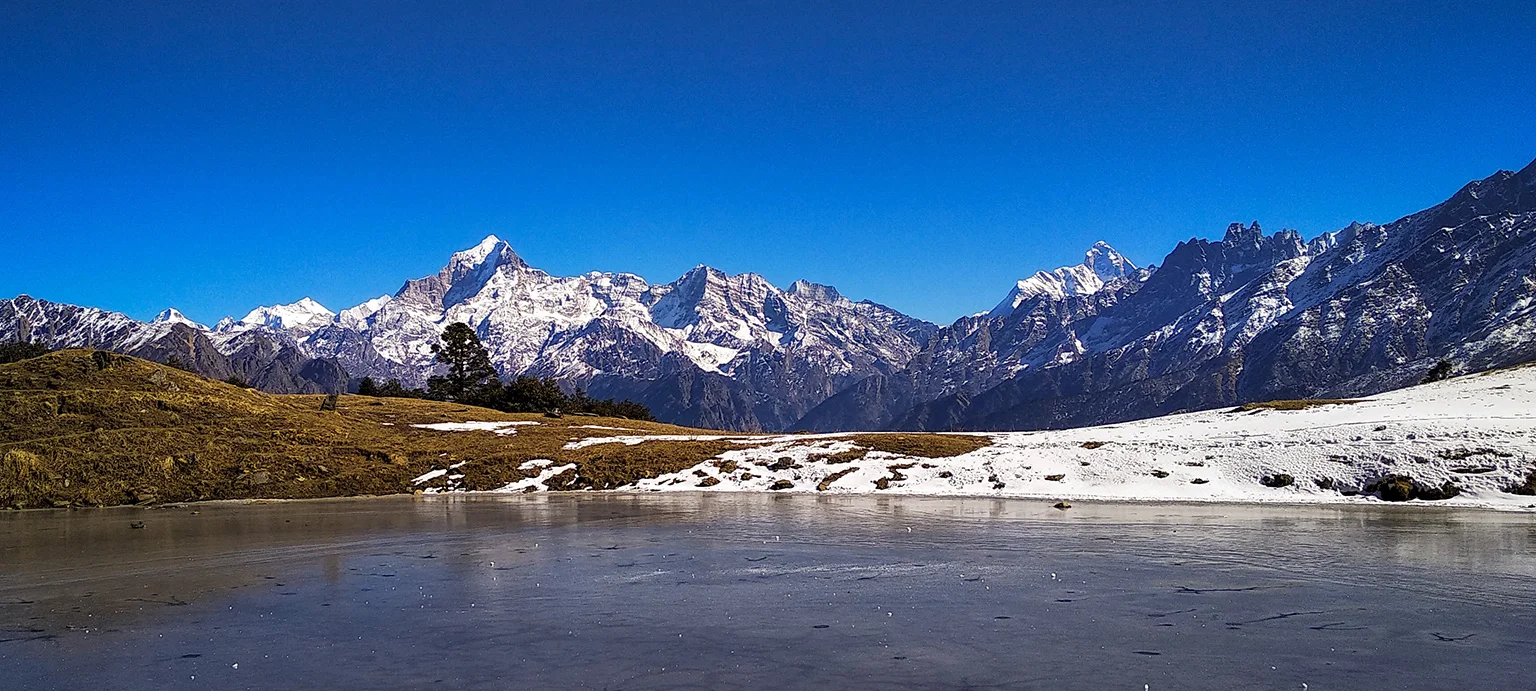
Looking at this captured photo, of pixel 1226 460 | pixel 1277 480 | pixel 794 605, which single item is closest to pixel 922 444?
pixel 1226 460

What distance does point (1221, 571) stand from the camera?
17.6 metres

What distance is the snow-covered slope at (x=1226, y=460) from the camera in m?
33.2

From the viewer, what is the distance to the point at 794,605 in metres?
15.1

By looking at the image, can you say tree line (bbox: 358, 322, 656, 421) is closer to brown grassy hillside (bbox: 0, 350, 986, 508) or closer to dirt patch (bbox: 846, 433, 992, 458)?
brown grassy hillside (bbox: 0, 350, 986, 508)

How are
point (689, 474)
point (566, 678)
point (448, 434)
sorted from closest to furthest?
point (566, 678) → point (689, 474) → point (448, 434)

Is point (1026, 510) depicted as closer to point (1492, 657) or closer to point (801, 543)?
point (801, 543)

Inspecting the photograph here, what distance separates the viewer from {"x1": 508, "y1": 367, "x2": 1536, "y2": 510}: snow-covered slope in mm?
33250

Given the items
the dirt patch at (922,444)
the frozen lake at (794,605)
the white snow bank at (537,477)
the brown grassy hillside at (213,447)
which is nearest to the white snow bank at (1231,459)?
the dirt patch at (922,444)

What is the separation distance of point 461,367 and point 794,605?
108 m

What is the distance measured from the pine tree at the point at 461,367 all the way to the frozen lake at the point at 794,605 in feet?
280

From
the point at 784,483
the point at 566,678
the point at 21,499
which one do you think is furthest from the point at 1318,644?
the point at 21,499

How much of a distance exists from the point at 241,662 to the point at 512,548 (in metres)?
11.5

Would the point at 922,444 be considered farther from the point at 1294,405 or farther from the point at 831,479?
the point at 1294,405

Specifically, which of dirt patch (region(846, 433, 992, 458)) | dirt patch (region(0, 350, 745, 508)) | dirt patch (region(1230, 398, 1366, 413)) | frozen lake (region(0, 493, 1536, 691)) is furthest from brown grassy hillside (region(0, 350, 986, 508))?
dirt patch (region(1230, 398, 1366, 413))
